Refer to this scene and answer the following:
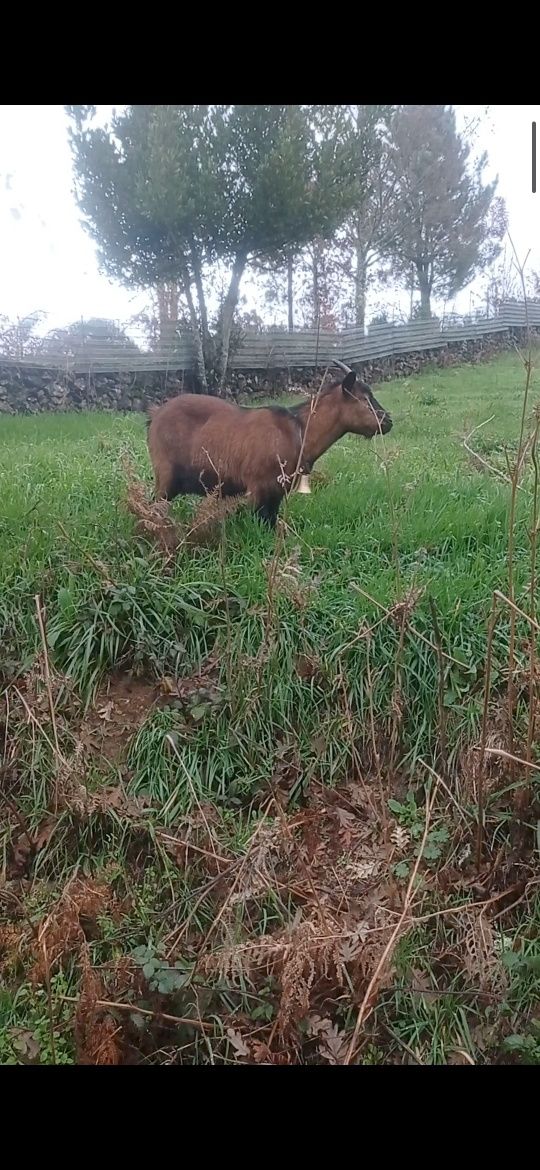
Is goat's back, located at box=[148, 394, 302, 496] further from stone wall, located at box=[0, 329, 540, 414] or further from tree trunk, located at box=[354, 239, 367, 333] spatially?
tree trunk, located at box=[354, 239, 367, 333]

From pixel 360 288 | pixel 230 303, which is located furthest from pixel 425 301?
pixel 230 303

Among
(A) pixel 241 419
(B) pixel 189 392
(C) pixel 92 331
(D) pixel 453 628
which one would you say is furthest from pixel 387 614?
(C) pixel 92 331

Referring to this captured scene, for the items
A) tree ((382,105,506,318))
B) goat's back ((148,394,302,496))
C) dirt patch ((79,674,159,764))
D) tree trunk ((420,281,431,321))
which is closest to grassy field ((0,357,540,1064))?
dirt patch ((79,674,159,764))

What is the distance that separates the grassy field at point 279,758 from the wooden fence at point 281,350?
173 mm

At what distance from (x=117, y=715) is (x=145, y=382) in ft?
4.03

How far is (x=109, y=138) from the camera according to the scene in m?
2.46

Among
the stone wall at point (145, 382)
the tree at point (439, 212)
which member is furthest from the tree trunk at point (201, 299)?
the tree at point (439, 212)

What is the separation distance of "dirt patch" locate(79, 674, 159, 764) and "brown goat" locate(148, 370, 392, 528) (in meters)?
0.75

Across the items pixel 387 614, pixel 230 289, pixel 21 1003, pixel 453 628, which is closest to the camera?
pixel 21 1003

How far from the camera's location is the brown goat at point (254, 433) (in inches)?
104

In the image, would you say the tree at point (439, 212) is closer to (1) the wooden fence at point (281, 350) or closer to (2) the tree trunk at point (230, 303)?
(1) the wooden fence at point (281, 350)

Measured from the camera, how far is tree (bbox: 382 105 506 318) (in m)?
2.48
